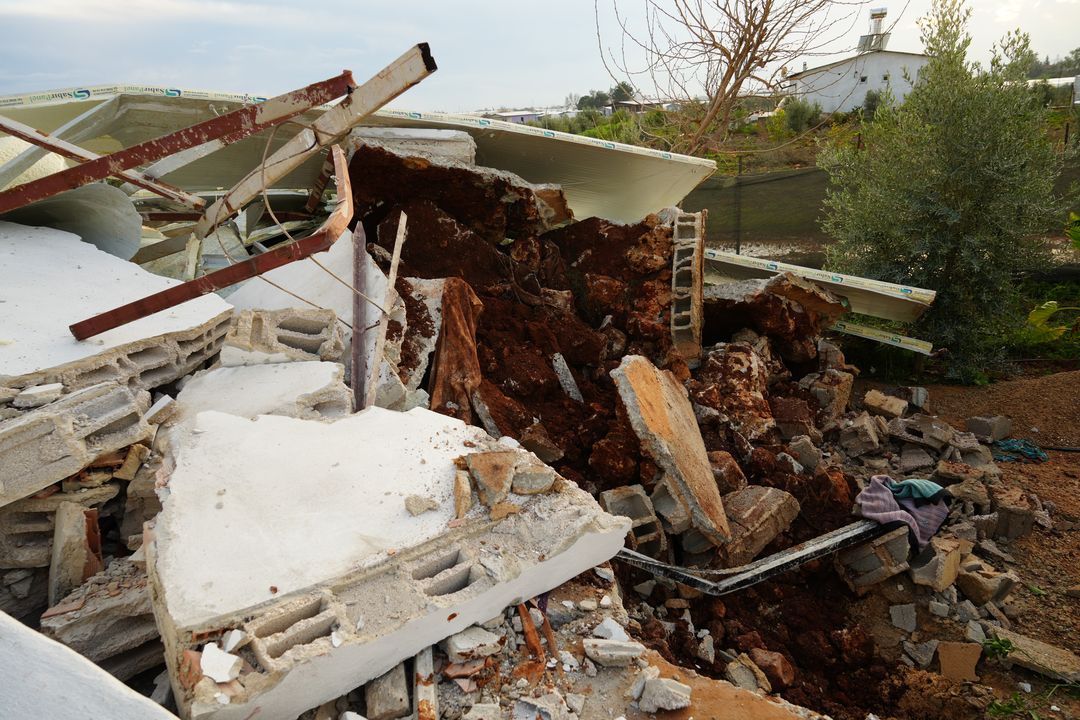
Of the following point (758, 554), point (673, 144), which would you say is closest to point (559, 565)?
point (758, 554)

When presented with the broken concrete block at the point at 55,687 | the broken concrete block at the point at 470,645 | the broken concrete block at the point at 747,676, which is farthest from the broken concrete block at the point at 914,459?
the broken concrete block at the point at 55,687

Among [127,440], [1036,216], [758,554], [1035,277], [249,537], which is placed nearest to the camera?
[249,537]

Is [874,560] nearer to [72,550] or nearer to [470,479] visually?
[470,479]

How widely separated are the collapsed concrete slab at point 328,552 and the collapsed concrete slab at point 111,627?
0.36 metres

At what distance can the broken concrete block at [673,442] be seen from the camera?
3.96 meters

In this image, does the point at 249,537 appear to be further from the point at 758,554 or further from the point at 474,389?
the point at 758,554

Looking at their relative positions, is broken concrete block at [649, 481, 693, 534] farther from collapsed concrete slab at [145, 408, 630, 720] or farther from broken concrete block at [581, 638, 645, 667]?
broken concrete block at [581, 638, 645, 667]

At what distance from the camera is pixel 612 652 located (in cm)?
235

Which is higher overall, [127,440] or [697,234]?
[697,234]

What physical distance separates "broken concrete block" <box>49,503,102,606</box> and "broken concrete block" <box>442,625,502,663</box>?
4.98 feet

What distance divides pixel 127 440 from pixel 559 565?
75.7 inches

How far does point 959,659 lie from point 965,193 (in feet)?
19.4

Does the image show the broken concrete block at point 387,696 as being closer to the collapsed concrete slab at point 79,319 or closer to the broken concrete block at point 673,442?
the collapsed concrete slab at point 79,319

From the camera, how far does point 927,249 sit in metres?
7.80
